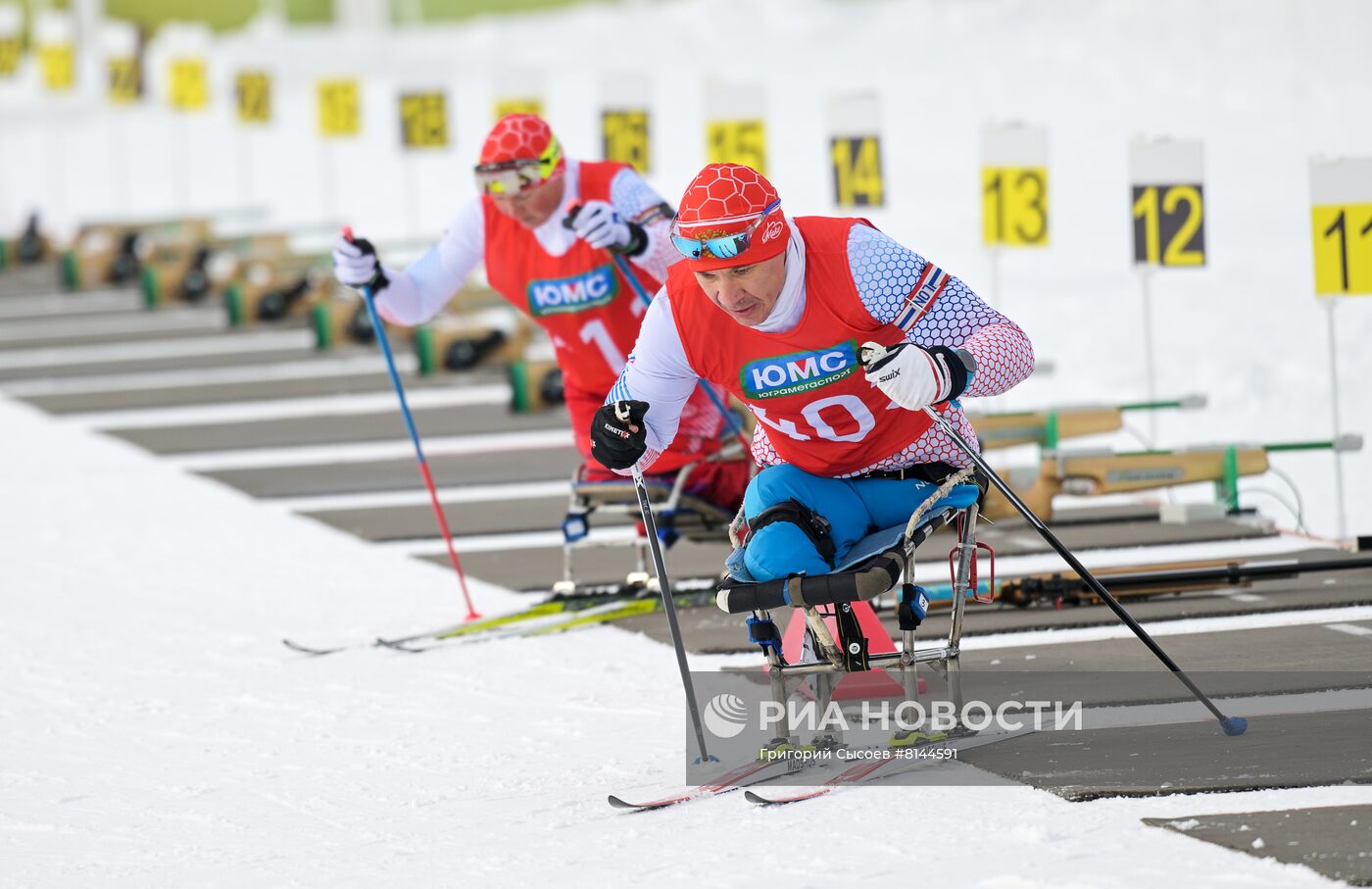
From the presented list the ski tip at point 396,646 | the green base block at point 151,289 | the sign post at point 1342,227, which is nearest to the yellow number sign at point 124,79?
the green base block at point 151,289

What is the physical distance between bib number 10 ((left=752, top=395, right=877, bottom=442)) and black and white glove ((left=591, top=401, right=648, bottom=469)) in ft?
1.01

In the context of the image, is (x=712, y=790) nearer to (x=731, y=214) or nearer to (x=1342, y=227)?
(x=731, y=214)

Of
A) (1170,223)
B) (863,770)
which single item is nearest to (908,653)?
(863,770)

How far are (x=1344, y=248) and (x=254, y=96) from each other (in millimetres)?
11005

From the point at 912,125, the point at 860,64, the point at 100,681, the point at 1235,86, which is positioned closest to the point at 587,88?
the point at 860,64

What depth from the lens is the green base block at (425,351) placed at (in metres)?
12.8

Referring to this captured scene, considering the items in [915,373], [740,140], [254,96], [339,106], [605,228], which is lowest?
[915,373]

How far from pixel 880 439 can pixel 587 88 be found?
17.9m

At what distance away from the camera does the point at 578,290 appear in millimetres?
6883

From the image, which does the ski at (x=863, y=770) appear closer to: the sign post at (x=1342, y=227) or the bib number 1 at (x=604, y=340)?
the bib number 1 at (x=604, y=340)

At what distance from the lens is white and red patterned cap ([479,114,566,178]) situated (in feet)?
21.4

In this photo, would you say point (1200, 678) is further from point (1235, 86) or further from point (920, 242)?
point (1235, 86)

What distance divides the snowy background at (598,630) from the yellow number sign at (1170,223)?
105 cm

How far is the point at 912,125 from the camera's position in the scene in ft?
61.5
